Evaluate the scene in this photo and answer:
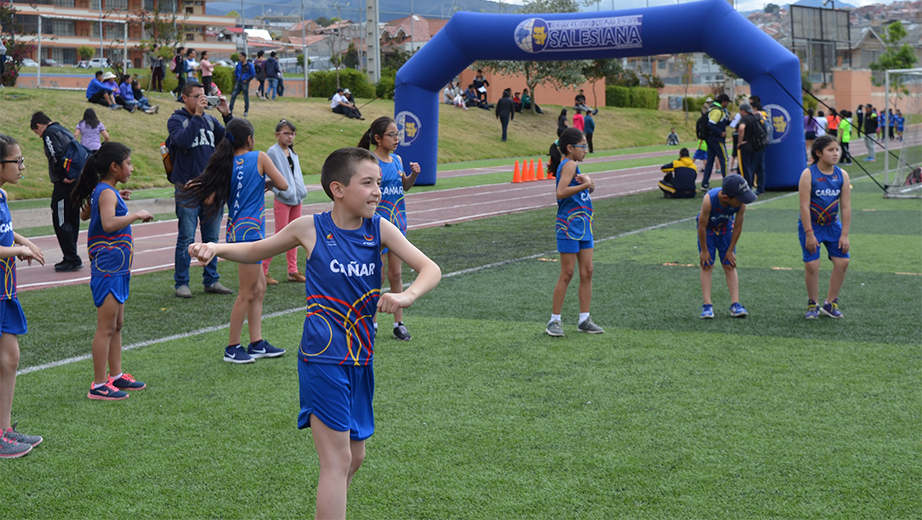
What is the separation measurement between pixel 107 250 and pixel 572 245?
3826 mm

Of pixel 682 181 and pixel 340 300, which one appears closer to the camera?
pixel 340 300

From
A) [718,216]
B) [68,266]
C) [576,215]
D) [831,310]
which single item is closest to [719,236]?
[718,216]

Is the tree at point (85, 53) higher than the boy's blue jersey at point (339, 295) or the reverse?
higher

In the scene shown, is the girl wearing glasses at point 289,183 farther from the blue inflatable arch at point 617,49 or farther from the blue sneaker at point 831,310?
the blue inflatable arch at point 617,49

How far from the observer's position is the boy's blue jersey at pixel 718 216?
8.05 metres

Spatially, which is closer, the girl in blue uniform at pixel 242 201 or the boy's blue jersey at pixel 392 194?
the girl in blue uniform at pixel 242 201

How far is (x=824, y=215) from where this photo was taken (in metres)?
8.16

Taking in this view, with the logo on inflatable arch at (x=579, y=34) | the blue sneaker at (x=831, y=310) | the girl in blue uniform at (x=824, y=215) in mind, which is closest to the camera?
the girl in blue uniform at (x=824, y=215)

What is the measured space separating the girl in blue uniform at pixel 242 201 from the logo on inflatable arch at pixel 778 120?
15.1 meters

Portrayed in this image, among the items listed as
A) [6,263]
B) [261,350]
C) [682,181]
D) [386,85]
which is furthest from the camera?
[386,85]

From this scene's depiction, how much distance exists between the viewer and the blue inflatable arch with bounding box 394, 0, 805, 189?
1947 centimetres

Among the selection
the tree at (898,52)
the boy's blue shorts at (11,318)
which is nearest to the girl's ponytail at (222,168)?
the boy's blue shorts at (11,318)

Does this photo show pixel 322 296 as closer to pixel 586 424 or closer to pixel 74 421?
pixel 586 424

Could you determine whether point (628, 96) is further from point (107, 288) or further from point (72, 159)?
point (107, 288)
